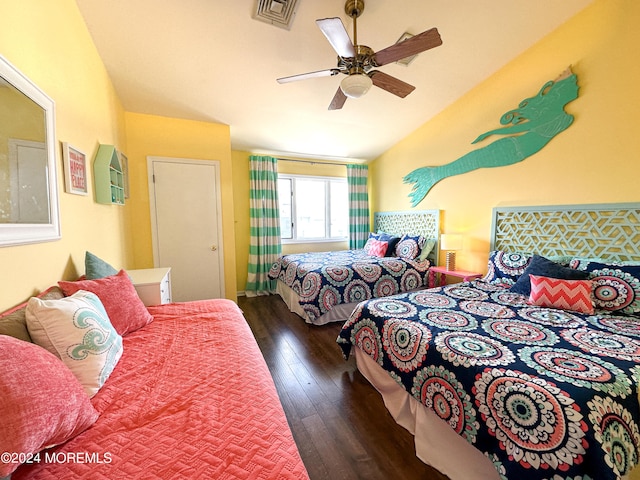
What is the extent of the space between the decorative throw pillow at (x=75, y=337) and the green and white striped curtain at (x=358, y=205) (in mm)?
4145

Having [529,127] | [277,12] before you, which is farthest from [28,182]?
[529,127]

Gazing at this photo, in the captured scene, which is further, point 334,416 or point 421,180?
point 421,180

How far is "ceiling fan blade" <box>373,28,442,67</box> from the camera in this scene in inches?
58.7

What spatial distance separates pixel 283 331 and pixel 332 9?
9.75ft

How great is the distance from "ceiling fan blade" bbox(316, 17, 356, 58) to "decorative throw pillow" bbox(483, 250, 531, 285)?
7.61ft

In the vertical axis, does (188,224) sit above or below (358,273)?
above

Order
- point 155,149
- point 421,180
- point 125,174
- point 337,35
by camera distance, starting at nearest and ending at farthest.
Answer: point 337,35, point 125,174, point 155,149, point 421,180

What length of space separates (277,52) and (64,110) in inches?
63.1

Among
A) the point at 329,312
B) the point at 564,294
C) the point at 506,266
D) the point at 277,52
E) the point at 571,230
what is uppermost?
the point at 277,52

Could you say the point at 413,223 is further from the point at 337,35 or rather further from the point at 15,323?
the point at 15,323

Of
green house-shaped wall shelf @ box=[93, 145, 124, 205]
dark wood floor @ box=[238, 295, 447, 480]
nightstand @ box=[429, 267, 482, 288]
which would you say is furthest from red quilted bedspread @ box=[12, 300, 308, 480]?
nightstand @ box=[429, 267, 482, 288]

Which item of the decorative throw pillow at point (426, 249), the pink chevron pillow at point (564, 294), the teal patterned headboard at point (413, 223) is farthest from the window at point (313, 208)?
the pink chevron pillow at point (564, 294)

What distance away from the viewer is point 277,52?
2168mm

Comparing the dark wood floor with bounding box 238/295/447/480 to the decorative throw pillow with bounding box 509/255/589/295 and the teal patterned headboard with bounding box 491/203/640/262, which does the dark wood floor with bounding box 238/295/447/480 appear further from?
the teal patterned headboard with bounding box 491/203/640/262
